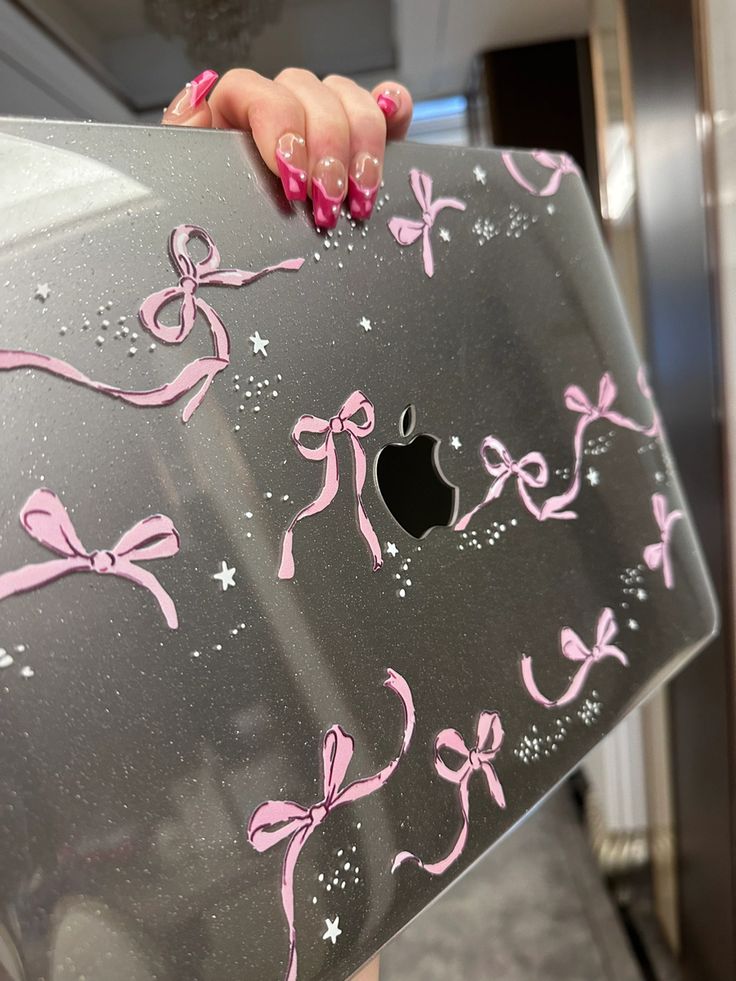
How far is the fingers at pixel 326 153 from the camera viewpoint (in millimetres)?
314

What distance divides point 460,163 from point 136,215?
0.19 m

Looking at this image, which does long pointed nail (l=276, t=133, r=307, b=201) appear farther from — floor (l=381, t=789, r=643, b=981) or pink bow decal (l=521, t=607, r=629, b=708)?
floor (l=381, t=789, r=643, b=981)

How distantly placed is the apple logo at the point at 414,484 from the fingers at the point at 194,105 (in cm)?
20

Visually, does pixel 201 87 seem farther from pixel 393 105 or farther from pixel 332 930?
pixel 332 930

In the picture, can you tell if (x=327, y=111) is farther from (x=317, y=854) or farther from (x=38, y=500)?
(x=317, y=854)

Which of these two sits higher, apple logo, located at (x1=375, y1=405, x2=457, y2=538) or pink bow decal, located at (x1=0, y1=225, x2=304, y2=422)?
pink bow decal, located at (x1=0, y1=225, x2=304, y2=422)

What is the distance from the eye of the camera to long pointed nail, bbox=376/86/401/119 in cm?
37

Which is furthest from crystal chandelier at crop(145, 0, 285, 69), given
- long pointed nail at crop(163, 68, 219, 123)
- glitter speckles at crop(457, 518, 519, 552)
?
glitter speckles at crop(457, 518, 519, 552)

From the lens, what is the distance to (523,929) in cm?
105

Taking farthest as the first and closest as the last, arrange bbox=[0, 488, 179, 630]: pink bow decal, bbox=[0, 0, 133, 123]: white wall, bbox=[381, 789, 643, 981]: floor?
1. bbox=[381, 789, 643, 981]: floor
2. bbox=[0, 0, 133, 123]: white wall
3. bbox=[0, 488, 179, 630]: pink bow decal

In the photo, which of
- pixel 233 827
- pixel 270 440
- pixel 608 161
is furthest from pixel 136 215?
pixel 608 161

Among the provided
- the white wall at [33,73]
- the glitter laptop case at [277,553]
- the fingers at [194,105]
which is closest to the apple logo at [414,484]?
the glitter laptop case at [277,553]

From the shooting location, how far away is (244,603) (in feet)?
0.90

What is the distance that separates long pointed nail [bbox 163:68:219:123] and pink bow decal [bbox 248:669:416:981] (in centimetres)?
32
